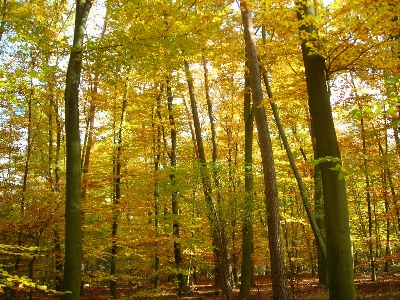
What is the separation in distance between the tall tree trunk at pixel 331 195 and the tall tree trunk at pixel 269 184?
1.56 m

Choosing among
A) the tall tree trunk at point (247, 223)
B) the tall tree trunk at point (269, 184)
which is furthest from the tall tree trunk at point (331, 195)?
the tall tree trunk at point (247, 223)

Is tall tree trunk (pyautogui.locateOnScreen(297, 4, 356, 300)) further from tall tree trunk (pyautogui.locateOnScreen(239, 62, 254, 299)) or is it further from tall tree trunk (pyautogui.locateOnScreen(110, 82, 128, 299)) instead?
tall tree trunk (pyautogui.locateOnScreen(110, 82, 128, 299))

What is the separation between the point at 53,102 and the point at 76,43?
27.9ft

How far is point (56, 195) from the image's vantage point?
945 centimetres

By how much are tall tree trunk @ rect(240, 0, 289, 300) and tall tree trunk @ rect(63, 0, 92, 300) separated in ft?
11.5

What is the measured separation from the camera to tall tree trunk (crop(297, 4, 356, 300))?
520cm

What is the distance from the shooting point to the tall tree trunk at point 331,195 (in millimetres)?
5203

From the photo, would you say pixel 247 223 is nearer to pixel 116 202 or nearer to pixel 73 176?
pixel 73 176

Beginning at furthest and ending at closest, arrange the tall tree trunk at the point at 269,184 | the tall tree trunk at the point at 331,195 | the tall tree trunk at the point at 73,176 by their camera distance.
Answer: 1. the tall tree trunk at the point at 269,184
2. the tall tree trunk at the point at 73,176
3. the tall tree trunk at the point at 331,195

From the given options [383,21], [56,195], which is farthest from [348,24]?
[56,195]

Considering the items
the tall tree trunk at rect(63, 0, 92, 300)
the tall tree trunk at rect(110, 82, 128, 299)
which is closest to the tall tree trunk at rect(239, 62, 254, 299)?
the tall tree trunk at rect(63, 0, 92, 300)

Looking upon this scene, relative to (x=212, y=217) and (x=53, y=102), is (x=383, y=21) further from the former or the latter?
(x=53, y=102)

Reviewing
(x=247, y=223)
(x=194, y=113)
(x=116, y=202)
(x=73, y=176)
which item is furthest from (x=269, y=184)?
(x=116, y=202)

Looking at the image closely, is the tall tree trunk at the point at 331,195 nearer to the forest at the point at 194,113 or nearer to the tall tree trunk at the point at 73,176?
the forest at the point at 194,113
